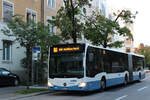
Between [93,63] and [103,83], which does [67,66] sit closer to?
[93,63]

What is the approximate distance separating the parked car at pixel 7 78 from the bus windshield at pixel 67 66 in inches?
232

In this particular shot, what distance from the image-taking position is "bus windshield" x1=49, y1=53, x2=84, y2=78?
599 inches

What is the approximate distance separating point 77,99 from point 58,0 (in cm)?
2194

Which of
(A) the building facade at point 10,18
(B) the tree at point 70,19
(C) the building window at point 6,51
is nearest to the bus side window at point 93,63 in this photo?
(B) the tree at point 70,19

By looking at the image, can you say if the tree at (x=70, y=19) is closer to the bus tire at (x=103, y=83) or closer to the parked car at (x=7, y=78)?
the bus tire at (x=103, y=83)

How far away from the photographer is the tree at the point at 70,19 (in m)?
22.0

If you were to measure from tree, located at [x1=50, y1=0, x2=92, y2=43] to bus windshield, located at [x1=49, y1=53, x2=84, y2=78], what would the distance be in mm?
6328

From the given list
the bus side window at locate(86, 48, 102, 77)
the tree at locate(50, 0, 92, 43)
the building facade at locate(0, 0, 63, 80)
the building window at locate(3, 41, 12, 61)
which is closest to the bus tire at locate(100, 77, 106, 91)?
the bus side window at locate(86, 48, 102, 77)

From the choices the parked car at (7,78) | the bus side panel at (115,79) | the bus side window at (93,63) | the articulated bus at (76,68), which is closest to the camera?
the articulated bus at (76,68)

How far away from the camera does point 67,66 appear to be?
50.7 feet

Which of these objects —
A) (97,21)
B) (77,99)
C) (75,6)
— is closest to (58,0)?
(97,21)

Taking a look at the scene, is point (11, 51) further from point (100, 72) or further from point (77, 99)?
point (77, 99)

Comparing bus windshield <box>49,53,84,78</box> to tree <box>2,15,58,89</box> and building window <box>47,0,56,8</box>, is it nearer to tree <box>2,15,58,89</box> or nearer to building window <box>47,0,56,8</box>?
tree <box>2,15,58,89</box>

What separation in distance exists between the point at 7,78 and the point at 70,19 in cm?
686
